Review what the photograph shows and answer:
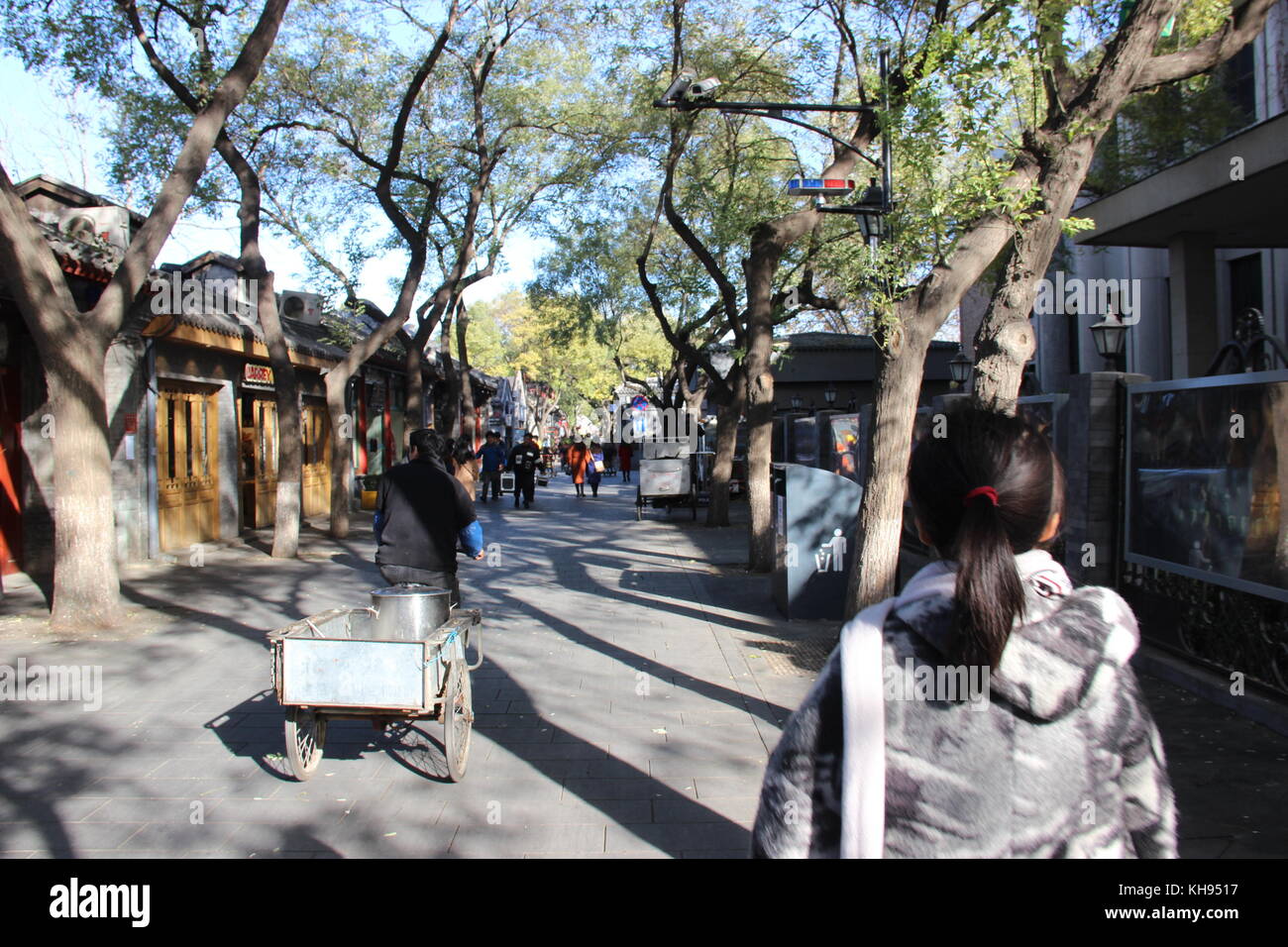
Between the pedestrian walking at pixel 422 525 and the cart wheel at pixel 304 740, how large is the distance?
100 cm

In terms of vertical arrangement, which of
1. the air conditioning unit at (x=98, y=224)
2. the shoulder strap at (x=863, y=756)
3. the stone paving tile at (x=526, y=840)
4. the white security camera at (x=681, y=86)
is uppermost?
the white security camera at (x=681, y=86)

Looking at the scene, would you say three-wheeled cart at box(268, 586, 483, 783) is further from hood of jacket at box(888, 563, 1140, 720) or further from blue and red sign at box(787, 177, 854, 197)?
blue and red sign at box(787, 177, 854, 197)

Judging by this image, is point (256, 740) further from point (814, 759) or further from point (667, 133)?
point (667, 133)

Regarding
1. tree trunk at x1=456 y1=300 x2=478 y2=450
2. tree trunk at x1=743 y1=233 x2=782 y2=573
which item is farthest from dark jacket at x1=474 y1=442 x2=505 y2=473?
tree trunk at x1=743 y1=233 x2=782 y2=573

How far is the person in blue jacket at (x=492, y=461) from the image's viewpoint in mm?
23188

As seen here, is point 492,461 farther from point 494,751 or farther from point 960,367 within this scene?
point 494,751

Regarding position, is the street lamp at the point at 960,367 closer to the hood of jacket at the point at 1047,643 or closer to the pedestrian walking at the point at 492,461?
the pedestrian walking at the point at 492,461

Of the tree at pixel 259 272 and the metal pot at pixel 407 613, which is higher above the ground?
the tree at pixel 259 272

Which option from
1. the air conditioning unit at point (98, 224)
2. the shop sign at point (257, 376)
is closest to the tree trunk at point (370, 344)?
the shop sign at point (257, 376)

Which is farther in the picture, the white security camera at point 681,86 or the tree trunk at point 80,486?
the white security camera at point 681,86

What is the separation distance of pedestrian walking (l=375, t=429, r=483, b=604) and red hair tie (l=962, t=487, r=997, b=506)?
4.27 m

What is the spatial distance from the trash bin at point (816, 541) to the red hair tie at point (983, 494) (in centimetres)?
756

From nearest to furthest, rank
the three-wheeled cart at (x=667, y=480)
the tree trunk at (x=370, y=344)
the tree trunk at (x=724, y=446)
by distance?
1. the tree trunk at (x=370, y=344)
2. the tree trunk at (x=724, y=446)
3. the three-wheeled cart at (x=667, y=480)

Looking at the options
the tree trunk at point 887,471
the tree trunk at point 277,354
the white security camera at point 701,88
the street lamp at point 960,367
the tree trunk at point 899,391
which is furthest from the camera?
the street lamp at point 960,367
